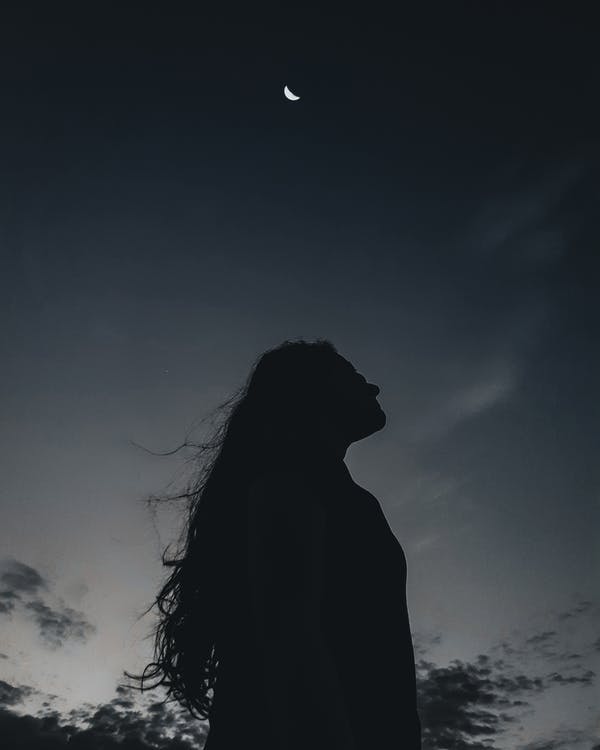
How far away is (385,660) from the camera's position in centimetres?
228

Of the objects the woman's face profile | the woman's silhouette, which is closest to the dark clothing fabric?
the woman's silhouette

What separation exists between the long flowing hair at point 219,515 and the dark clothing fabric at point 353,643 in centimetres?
26

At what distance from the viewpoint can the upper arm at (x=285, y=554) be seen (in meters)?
2.01

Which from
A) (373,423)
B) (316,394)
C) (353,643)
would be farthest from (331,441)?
(353,643)

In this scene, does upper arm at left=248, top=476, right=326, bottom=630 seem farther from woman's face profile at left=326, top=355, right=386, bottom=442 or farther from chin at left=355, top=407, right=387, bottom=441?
chin at left=355, top=407, right=387, bottom=441

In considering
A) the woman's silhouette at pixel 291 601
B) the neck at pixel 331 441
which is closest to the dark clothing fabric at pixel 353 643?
the woman's silhouette at pixel 291 601

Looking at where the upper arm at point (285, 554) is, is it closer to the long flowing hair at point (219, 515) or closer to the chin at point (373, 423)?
the long flowing hair at point (219, 515)

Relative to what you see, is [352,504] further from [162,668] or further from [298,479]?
[162,668]

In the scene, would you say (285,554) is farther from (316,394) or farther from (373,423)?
(373,423)

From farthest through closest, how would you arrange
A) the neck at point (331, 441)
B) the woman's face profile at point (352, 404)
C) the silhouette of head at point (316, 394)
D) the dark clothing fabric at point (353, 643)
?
the woman's face profile at point (352, 404) → the silhouette of head at point (316, 394) → the neck at point (331, 441) → the dark clothing fabric at point (353, 643)

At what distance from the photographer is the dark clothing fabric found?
84.7 inches

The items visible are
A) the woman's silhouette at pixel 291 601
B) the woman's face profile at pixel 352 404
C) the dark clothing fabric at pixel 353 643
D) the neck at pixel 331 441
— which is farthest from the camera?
the woman's face profile at pixel 352 404

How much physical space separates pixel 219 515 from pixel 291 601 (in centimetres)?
89

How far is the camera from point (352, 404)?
3277mm
